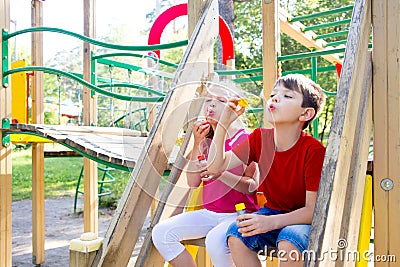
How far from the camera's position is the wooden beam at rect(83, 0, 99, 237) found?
4574 millimetres

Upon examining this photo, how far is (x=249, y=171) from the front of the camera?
2.10 meters

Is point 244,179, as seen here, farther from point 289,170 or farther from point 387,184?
point 387,184

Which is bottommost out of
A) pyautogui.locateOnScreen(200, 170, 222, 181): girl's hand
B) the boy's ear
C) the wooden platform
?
pyautogui.locateOnScreen(200, 170, 222, 181): girl's hand

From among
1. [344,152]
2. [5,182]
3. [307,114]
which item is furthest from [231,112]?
[5,182]

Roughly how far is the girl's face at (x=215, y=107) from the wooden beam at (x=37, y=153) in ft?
10.4

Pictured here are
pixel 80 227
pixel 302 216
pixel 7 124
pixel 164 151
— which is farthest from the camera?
pixel 80 227

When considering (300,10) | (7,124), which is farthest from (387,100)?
(300,10)

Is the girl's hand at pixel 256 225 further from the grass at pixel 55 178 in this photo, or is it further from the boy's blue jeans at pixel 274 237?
the grass at pixel 55 178

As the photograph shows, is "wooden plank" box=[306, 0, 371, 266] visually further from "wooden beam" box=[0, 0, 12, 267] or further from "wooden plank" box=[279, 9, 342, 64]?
"wooden beam" box=[0, 0, 12, 267]

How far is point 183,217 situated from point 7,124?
2010 mm

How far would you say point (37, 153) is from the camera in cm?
485

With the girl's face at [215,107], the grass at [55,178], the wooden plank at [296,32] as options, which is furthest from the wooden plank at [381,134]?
the grass at [55,178]

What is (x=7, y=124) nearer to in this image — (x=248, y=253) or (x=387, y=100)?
(x=248, y=253)

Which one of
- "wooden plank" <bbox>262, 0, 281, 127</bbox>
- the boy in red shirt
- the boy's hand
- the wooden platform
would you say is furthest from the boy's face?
the wooden platform
